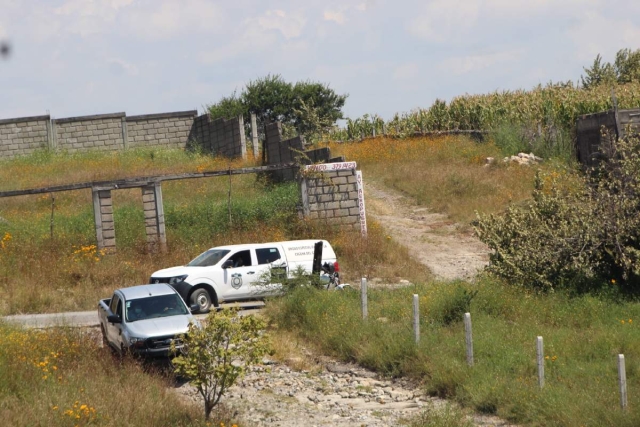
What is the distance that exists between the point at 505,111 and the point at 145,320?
1230 inches

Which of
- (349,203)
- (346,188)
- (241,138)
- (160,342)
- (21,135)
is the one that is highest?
(21,135)

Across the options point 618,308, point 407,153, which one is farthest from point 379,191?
point 618,308

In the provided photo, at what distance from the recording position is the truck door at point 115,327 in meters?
15.1

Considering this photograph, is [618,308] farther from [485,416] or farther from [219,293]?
[219,293]

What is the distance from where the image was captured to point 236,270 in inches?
808

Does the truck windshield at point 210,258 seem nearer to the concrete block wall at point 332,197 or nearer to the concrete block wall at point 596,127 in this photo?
the concrete block wall at point 332,197

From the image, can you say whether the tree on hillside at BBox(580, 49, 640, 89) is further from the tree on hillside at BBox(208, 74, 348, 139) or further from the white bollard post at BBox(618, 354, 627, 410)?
the white bollard post at BBox(618, 354, 627, 410)

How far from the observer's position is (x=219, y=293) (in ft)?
66.7

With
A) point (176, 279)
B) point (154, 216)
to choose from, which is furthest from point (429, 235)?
point (176, 279)

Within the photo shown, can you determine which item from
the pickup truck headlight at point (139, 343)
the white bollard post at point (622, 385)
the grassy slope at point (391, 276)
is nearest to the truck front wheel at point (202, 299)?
the grassy slope at point (391, 276)

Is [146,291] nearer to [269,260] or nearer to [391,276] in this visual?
[269,260]

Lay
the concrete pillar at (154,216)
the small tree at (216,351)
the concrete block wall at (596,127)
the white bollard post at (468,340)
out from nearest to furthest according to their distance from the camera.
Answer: the small tree at (216,351)
the white bollard post at (468,340)
the concrete pillar at (154,216)
the concrete block wall at (596,127)

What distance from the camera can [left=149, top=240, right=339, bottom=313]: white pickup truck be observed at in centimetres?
1992

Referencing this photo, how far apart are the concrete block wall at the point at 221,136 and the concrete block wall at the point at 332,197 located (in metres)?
10.7
